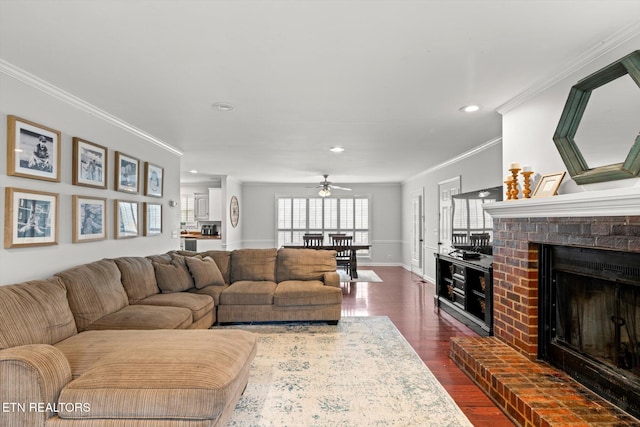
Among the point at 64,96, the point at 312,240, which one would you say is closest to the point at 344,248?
the point at 312,240

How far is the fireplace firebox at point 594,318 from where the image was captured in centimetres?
207

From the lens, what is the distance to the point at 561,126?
252 cm

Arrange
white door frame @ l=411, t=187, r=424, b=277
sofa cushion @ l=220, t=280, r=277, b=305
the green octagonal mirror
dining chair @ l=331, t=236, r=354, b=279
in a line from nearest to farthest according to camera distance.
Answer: the green octagonal mirror < sofa cushion @ l=220, t=280, r=277, b=305 < dining chair @ l=331, t=236, r=354, b=279 < white door frame @ l=411, t=187, r=424, b=277

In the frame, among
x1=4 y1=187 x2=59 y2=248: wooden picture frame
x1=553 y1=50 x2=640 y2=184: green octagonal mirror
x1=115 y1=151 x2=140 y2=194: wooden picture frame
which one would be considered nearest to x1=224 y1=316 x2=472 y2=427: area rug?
x1=553 y1=50 x2=640 y2=184: green octagonal mirror

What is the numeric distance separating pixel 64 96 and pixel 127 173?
1197 millimetres

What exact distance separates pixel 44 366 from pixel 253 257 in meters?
3.30

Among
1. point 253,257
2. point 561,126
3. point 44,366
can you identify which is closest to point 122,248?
point 253,257

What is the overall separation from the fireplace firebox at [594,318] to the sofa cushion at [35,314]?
3522 mm

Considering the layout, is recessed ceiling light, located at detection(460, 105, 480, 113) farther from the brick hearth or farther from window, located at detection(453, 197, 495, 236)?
window, located at detection(453, 197, 495, 236)

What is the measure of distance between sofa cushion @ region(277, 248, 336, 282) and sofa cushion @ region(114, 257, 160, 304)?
5.52 feet

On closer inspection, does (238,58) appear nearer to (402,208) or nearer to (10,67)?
(10,67)

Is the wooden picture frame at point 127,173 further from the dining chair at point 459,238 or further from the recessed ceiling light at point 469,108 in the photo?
the dining chair at point 459,238

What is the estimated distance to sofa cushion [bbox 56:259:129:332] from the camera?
9.29 ft

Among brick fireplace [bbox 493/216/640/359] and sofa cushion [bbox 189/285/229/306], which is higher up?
brick fireplace [bbox 493/216/640/359]
